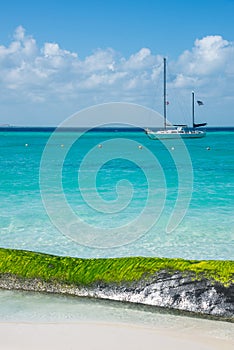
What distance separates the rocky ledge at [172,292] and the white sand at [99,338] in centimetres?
70

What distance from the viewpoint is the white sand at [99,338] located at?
686cm

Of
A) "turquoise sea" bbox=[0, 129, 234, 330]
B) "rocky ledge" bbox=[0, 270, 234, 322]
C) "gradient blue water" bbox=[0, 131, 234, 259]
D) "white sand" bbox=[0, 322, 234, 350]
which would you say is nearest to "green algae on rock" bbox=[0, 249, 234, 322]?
"rocky ledge" bbox=[0, 270, 234, 322]

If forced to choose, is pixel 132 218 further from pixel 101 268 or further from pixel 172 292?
pixel 172 292

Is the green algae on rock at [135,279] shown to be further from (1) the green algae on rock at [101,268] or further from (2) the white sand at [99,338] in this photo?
(2) the white sand at [99,338]

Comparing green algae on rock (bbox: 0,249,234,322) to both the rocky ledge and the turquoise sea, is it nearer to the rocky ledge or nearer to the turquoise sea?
the rocky ledge

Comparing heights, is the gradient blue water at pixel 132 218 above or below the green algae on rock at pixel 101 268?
below

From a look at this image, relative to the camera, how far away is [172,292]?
829 centimetres

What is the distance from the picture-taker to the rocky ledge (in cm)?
799

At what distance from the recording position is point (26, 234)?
48.0 feet

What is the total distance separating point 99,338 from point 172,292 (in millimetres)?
1681

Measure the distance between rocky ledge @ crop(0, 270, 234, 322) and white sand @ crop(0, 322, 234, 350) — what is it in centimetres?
70

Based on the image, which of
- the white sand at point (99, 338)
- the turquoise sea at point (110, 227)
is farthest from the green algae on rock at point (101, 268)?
the white sand at point (99, 338)

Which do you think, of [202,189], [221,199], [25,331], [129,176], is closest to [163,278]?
[25,331]

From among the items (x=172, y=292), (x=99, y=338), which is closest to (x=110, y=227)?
(x=172, y=292)
